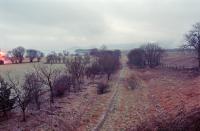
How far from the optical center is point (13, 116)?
107 ft

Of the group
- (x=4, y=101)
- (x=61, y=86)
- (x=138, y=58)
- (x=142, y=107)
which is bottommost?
(x=142, y=107)

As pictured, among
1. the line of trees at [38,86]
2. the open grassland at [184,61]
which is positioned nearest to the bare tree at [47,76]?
the line of trees at [38,86]

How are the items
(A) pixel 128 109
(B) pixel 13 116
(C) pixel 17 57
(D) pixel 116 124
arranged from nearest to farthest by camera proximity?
(D) pixel 116 124 < (B) pixel 13 116 < (A) pixel 128 109 < (C) pixel 17 57

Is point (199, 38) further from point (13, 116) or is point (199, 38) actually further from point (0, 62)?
point (0, 62)

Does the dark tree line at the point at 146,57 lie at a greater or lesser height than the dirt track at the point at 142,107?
greater

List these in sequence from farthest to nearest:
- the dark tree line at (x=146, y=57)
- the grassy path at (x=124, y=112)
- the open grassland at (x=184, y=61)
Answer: the dark tree line at (x=146, y=57)
the open grassland at (x=184, y=61)
the grassy path at (x=124, y=112)

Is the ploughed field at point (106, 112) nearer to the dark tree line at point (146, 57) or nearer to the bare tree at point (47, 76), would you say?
the bare tree at point (47, 76)

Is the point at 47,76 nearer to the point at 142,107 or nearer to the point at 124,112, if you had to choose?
the point at 124,112

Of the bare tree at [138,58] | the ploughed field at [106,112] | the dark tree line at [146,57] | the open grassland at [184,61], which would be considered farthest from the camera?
the bare tree at [138,58]

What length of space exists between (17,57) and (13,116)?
12546 centimetres

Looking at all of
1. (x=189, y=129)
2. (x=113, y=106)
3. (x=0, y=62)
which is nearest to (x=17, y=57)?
(x=0, y=62)

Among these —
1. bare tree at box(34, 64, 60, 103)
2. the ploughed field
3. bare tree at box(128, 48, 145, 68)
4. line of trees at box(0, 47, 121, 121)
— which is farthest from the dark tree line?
the ploughed field

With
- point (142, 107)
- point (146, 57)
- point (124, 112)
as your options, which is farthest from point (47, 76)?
point (146, 57)

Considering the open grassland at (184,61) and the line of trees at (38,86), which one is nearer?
the line of trees at (38,86)
